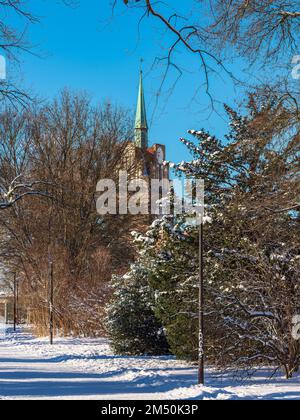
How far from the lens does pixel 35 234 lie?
38.2 meters

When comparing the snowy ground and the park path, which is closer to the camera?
the snowy ground

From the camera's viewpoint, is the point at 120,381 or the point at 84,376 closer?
the point at 120,381

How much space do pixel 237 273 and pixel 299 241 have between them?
2.80 meters

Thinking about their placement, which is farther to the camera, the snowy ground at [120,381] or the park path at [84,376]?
the park path at [84,376]

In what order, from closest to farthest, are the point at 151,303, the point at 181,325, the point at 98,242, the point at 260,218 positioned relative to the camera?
the point at 260,218 < the point at 181,325 < the point at 151,303 < the point at 98,242

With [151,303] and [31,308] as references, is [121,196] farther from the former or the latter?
[151,303]

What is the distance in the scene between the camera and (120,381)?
1494cm

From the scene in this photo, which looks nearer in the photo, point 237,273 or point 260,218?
point 260,218

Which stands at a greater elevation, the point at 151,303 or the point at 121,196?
the point at 121,196

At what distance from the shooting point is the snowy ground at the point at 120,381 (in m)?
12.0

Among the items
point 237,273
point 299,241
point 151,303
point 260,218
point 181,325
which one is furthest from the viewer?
point 151,303

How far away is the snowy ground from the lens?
12.0 m

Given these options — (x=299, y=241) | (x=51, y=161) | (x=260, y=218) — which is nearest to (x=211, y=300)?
(x=299, y=241)
